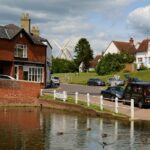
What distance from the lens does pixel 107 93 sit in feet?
174

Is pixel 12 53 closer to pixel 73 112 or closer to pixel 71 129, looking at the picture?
pixel 73 112

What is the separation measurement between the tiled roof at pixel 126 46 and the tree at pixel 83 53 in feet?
50.2

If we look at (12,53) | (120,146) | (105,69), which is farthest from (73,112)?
(105,69)

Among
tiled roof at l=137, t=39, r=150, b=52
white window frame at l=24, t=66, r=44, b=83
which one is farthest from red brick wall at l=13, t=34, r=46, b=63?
tiled roof at l=137, t=39, r=150, b=52

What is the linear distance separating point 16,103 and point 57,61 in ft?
331

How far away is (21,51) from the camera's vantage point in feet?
239

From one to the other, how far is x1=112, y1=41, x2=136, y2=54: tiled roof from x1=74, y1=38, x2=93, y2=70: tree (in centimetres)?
1531

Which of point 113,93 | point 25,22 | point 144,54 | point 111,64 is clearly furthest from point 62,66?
point 113,93

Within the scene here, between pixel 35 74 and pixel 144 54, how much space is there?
184 ft

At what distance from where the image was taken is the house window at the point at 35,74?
243ft

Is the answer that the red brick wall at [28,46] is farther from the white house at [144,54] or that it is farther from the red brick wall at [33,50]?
the white house at [144,54]

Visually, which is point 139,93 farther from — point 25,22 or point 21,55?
point 25,22

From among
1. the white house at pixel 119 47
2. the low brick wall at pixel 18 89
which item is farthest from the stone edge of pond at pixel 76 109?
the white house at pixel 119 47

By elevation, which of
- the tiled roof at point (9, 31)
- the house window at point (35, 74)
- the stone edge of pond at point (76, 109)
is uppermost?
the tiled roof at point (9, 31)
